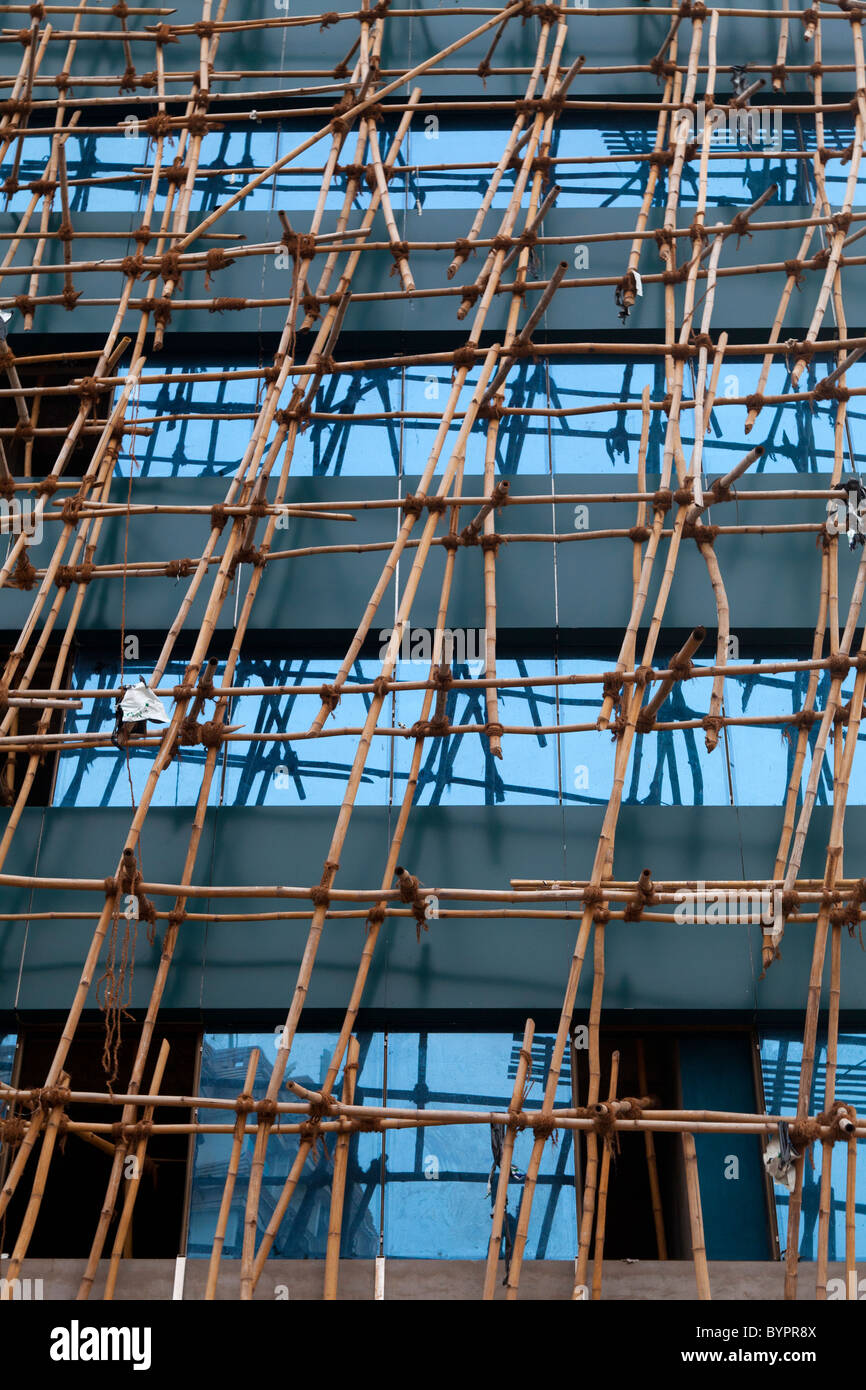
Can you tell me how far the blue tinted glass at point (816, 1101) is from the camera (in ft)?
22.2

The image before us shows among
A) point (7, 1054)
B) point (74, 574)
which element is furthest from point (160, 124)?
point (7, 1054)

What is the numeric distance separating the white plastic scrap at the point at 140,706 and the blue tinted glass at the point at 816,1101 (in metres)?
3.19

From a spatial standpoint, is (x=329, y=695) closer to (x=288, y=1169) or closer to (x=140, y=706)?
(x=140, y=706)

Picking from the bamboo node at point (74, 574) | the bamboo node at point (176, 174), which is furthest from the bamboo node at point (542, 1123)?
the bamboo node at point (176, 174)

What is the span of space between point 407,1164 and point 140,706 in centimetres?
240

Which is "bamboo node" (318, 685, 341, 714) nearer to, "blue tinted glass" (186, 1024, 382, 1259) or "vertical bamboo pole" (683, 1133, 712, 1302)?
"blue tinted glass" (186, 1024, 382, 1259)

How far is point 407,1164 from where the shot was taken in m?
6.98

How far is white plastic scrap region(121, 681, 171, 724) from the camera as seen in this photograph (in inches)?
258

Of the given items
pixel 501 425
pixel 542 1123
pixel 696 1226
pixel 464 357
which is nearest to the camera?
pixel 696 1226

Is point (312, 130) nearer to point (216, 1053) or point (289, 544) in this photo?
point (289, 544)

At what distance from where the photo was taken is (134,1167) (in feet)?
20.0

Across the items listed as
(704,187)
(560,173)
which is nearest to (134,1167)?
(704,187)

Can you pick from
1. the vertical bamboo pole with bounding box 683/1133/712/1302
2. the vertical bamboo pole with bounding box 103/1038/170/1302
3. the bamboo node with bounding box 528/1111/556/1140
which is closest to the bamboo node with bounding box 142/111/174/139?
the vertical bamboo pole with bounding box 103/1038/170/1302
